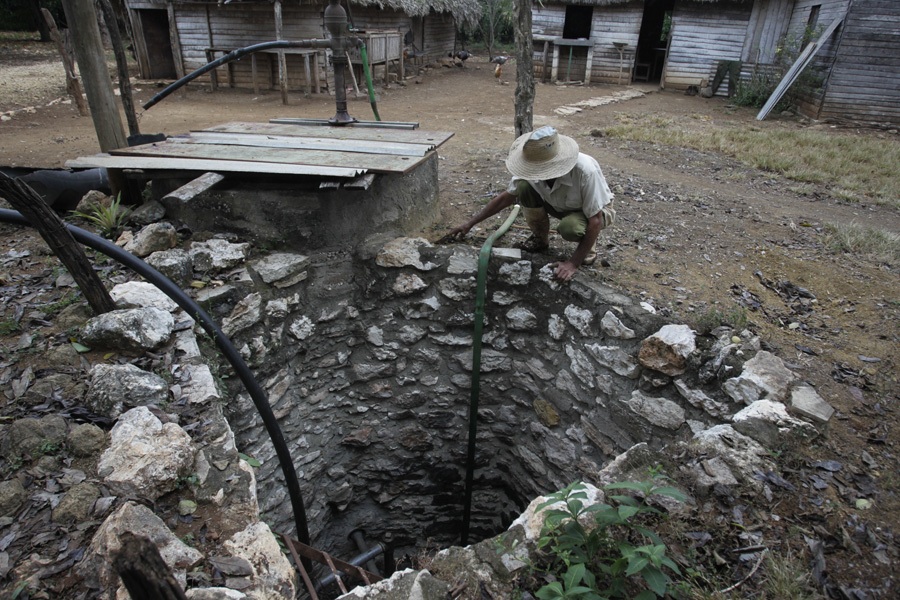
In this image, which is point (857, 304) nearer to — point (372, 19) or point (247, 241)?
point (247, 241)

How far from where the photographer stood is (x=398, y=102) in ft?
34.9

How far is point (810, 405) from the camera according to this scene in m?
2.45

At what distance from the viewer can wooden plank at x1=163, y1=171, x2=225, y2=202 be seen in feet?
9.59

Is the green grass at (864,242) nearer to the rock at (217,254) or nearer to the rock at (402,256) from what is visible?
the rock at (402,256)

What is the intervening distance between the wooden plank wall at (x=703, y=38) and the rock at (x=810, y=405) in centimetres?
1263

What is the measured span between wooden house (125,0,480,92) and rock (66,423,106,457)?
9.70m

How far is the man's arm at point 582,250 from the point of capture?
317 centimetres

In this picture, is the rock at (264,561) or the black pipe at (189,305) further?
the black pipe at (189,305)

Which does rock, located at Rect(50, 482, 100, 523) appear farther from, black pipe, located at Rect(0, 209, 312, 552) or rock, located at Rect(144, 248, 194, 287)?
rock, located at Rect(144, 248, 194, 287)

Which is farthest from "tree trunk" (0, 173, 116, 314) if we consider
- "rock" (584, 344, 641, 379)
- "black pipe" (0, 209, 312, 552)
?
"rock" (584, 344, 641, 379)

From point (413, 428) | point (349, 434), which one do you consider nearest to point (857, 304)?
point (413, 428)

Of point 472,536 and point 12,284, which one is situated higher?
point 12,284

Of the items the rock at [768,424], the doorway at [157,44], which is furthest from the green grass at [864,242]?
the doorway at [157,44]

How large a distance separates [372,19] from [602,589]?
41.6 feet
